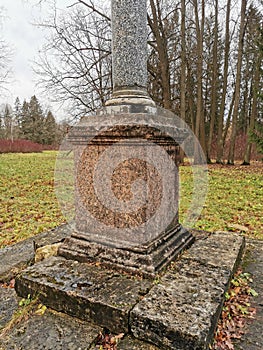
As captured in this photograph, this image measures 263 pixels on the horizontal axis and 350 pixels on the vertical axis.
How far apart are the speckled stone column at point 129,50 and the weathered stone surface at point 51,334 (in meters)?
1.74

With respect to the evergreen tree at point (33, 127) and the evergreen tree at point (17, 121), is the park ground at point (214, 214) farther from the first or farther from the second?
the evergreen tree at point (17, 121)

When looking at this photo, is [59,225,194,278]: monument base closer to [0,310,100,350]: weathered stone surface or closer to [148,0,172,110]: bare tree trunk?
[0,310,100,350]: weathered stone surface

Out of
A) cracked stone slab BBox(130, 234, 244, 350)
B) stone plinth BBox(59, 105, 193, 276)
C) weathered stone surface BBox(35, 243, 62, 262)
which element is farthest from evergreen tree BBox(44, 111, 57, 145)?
cracked stone slab BBox(130, 234, 244, 350)

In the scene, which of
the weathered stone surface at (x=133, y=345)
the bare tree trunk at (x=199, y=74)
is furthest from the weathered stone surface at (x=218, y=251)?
the bare tree trunk at (x=199, y=74)

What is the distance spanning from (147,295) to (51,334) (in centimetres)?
63

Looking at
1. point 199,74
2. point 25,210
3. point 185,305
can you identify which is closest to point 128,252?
point 185,305

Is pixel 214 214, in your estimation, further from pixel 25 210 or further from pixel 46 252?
pixel 25 210

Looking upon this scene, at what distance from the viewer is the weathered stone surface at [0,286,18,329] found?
185cm

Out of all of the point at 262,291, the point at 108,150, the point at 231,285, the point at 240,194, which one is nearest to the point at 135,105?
the point at 108,150

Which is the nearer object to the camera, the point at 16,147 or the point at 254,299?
the point at 254,299

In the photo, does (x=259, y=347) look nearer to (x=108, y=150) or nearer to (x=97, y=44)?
(x=108, y=150)

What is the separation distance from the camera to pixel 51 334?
157cm

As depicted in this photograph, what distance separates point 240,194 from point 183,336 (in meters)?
6.07

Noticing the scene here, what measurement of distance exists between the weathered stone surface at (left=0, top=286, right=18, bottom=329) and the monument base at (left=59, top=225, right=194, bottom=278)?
1.60 feet
